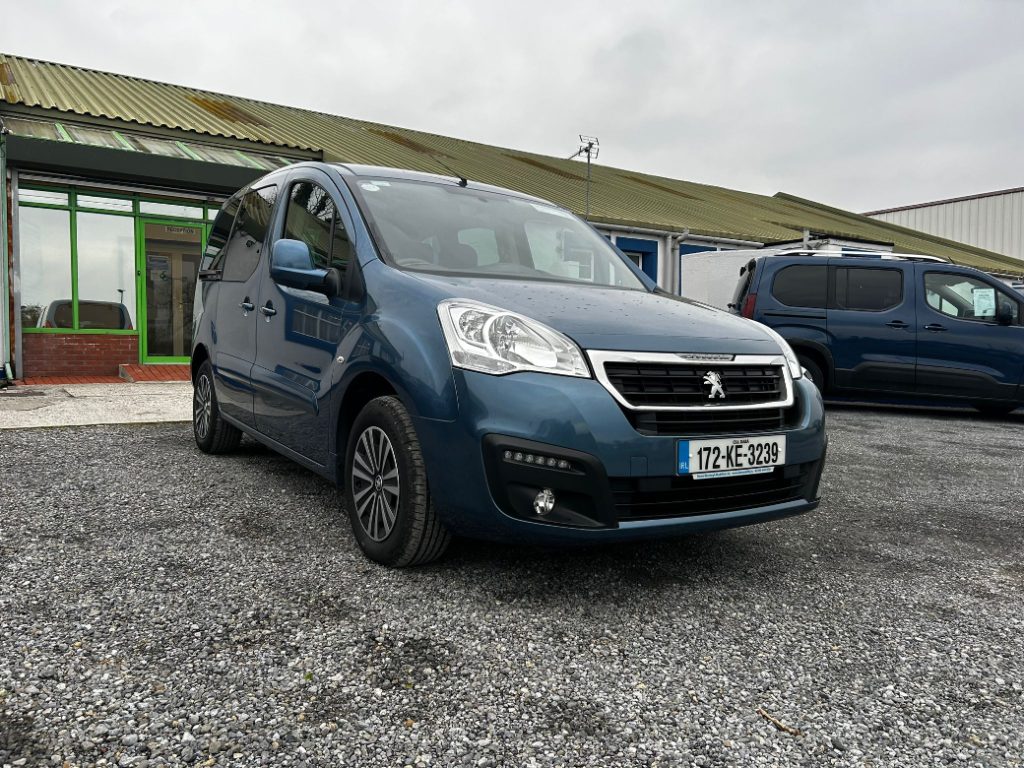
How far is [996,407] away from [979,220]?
108ft

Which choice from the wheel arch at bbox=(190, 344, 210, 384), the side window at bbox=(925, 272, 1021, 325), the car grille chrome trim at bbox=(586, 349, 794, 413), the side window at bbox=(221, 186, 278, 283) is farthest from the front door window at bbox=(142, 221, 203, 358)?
the car grille chrome trim at bbox=(586, 349, 794, 413)

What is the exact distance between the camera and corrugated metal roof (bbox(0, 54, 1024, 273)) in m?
12.9

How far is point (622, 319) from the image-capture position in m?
2.84

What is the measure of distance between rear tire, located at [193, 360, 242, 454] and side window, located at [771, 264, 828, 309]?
6347 mm

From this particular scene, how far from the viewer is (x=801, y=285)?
884 cm

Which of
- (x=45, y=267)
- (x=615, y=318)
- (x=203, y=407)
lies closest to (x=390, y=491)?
(x=615, y=318)

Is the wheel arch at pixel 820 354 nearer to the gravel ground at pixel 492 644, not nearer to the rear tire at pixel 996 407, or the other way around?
the rear tire at pixel 996 407

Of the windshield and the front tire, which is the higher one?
the windshield

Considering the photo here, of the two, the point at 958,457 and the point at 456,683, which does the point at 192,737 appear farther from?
the point at 958,457

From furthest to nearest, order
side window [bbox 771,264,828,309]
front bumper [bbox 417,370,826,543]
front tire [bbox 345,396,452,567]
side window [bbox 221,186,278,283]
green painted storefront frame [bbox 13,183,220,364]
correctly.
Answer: green painted storefront frame [bbox 13,183,220,364] < side window [bbox 771,264,828,309] < side window [bbox 221,186,278,283] < front tire [bbox 345,396,452,567] < front bumper [bbox 417,370,826,543]

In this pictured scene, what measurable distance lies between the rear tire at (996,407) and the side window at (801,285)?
82.6 inches

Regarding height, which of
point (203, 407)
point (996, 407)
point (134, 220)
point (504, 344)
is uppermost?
point (134, 220)

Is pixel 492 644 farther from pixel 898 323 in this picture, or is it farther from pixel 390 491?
pixel 898 323

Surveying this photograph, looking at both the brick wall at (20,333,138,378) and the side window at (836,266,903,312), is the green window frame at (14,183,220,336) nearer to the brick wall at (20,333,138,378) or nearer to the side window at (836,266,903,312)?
the brick wall at (20,333,138,378)
